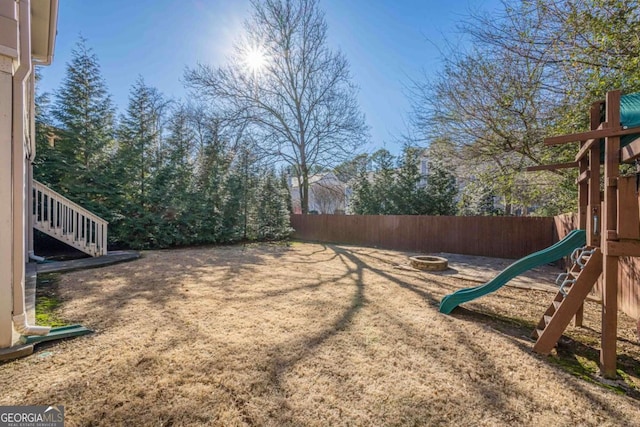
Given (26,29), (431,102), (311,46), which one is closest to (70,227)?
(26,29)

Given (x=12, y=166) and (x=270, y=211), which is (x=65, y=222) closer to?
(x=12, y=166)

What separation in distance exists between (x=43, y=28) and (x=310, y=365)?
5.29 meters

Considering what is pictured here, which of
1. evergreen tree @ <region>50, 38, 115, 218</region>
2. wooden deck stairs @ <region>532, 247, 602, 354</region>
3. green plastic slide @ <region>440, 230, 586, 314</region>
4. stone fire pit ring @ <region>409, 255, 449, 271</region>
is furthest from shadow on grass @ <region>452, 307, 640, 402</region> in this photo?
evergreen tree @ <region>50, 38, 115, 218</region>

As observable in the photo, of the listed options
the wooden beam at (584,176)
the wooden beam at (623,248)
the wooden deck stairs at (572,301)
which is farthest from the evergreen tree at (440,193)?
the wooden beam at (623,248)

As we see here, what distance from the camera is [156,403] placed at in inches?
66.4

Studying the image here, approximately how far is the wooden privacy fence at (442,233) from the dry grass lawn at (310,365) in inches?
193

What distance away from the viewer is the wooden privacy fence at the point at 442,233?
27.3ft

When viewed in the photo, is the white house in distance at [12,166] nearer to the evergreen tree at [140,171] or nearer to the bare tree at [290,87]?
the evergreen tree at [140,171]

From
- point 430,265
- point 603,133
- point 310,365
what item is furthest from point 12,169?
point 430,265

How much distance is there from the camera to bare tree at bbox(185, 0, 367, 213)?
41.3ft

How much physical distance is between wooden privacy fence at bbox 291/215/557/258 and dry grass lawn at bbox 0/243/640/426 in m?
4.90

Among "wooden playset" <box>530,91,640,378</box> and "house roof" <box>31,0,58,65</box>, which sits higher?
"house roof" <box>31,0,58,65</box>

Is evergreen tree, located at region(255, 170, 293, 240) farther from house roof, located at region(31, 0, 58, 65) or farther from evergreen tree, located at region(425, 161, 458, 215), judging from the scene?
house roof, located at region(31, 0, 58, 65)

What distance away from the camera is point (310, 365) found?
2.17 m
